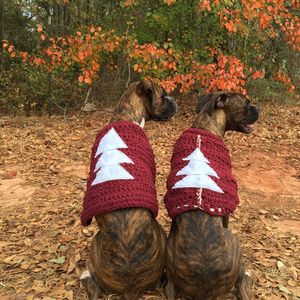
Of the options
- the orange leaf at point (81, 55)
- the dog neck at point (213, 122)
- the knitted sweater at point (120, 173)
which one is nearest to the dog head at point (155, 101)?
the dog neck at point (213, 122)

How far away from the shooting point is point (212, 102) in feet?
13.5

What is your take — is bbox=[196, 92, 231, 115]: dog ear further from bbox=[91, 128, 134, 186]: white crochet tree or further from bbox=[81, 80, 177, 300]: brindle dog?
bbox=[81, 80, 177, 300]: brindle dog

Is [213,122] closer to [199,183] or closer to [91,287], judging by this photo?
[199,183]

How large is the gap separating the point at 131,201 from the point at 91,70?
23.3ft

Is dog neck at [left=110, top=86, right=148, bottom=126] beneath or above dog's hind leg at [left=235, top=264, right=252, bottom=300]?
above

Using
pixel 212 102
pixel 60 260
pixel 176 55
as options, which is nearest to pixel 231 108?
pixel 212 102

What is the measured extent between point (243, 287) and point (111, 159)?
5.14 ft

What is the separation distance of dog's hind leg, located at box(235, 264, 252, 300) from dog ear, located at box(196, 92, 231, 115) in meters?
1.57

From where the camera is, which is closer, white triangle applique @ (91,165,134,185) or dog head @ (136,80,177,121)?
white triangle applique @ (91,165,134,185)

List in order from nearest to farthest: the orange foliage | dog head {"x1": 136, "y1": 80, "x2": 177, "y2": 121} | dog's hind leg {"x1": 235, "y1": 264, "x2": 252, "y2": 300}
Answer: dog's hind leg {"x1": 235, "y1": 264, "x2": 252, "y2": 300} < dog head {"x1": 136, "y1": 80, "x2": 177, "y2": 121} < the orange foliage

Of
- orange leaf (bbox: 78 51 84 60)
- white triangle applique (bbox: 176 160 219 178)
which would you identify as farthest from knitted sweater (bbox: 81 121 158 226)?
orange leaf (bbox: 78 51 84 60)

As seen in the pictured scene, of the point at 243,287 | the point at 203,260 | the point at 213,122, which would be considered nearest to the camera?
the point at 203,260

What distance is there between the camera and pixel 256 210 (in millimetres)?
5789

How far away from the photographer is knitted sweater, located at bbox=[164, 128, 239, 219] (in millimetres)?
3268
